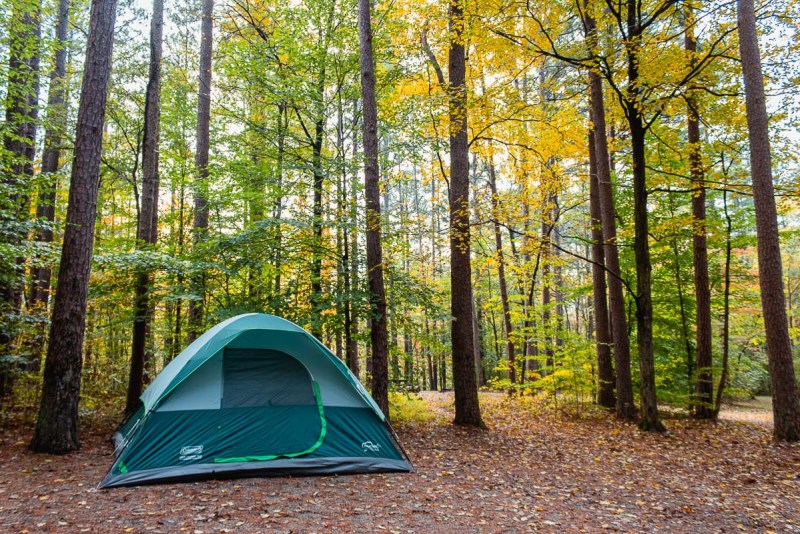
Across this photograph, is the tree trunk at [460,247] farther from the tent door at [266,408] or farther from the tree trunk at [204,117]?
the tree trunk at [204,117]

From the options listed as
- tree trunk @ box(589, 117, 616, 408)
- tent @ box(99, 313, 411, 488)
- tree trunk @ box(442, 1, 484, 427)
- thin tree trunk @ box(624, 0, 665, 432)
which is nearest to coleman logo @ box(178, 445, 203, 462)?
tent @ box(99, 313, 411, 488)

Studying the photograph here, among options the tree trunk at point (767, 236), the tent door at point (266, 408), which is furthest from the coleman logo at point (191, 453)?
the tree trunk at point (767, 236)

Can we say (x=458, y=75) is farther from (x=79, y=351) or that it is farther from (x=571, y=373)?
(x=79, y=351)

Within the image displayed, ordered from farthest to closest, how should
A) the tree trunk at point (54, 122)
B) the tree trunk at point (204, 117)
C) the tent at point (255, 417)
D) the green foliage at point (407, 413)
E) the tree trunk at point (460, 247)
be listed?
1. the tree trunk at point (204, 117)
2. the tree trunk at point (54, 122)
3. the green foliage at point (407, 413)
4. the tree trunk at point (460, 247)
5. the tent at point (255, 417)

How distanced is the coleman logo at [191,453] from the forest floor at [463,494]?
30cm

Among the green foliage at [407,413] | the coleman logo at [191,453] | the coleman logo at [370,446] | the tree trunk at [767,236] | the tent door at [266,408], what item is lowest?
the green foliage at [407,413]

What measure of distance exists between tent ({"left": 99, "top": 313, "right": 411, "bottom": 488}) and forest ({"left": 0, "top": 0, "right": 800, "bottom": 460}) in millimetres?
1733

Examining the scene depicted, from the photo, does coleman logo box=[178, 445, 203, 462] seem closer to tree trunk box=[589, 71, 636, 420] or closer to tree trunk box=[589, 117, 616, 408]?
tree trunk box=[589, 71, 636, 420]

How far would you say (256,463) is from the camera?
5.05 meters

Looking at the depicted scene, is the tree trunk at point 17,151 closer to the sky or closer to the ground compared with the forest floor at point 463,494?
closer to the sky

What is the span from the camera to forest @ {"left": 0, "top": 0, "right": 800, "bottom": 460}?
6.92m

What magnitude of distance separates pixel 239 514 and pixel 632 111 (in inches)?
337

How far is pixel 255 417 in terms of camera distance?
543cm

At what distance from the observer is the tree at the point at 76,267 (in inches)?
219
